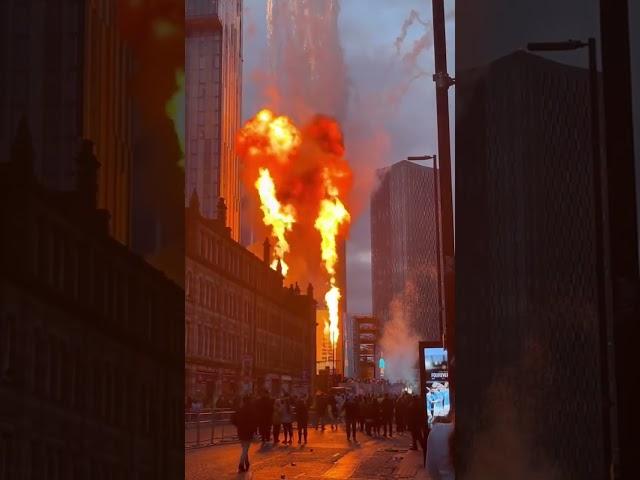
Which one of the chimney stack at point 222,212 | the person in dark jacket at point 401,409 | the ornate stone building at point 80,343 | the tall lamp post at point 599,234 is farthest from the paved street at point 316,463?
the tall lamp post at point 599,234

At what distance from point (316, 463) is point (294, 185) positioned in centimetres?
629

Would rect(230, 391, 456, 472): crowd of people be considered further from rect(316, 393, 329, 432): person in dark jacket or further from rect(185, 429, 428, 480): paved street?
rect(185, 429, 428, 480): paved street

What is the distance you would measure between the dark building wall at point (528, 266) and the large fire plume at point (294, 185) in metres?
5.13

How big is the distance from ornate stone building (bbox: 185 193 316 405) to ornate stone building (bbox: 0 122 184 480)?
1.49ft

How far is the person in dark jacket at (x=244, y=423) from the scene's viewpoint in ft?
30.9

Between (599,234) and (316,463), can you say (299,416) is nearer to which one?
(316,463)

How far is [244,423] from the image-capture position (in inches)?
447

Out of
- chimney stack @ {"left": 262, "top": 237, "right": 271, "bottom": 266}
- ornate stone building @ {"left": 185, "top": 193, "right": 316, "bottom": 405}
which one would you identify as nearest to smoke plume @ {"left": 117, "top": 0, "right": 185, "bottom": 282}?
ornate stone building @ {"left": 185, "top": 193, "right": 316, "bottom": 405}

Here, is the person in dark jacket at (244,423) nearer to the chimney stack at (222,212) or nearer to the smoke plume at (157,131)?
the chimney stack at (222,212)

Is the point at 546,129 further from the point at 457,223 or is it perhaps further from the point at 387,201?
the point at 387,201

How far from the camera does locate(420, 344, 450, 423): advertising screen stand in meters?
14.8

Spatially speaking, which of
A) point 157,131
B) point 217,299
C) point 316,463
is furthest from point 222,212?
point 316,463

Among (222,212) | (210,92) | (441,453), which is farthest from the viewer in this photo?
(222,212)

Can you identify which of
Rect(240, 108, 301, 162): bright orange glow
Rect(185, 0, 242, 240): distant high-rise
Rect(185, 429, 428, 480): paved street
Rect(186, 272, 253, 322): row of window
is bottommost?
Rect(185, 429, 428, 480): paved street
